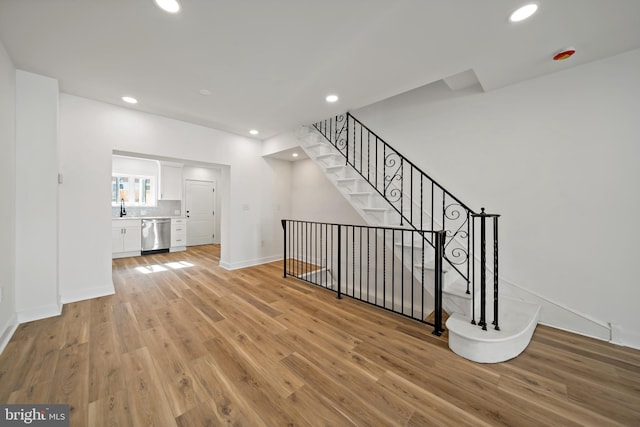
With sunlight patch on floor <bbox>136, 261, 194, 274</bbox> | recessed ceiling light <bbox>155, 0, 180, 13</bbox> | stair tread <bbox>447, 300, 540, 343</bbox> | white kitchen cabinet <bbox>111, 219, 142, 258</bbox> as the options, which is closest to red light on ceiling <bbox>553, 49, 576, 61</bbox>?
stair tread <bbox>447, 300, 540, 343</bbox>

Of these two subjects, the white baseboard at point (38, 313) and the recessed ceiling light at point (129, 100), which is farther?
the recessed ceiling light at point (129, 100)

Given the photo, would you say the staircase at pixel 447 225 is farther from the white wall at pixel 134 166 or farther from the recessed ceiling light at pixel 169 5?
the white wall at pixel 134 166

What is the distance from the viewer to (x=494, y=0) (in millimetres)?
1603

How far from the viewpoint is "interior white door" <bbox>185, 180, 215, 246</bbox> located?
7.33 metres

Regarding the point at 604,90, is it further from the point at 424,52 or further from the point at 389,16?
the point at 389,16

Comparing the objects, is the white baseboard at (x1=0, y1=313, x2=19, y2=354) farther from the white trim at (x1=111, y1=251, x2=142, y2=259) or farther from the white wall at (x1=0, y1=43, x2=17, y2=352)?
the white trim at (x1=111, y1=251, x2=142, y2=259)

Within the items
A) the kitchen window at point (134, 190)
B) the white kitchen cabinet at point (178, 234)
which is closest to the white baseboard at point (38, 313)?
the white kitchen cabinet at point (178, 234)

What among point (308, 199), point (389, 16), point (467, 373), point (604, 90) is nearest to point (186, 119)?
point (308, 199)

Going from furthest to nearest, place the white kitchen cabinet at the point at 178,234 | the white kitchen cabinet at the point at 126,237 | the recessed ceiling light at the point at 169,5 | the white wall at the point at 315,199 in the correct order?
the white kitchen cabinet at the point at 178,234 < the white kitchen cabinet at the point at 126,237 < the white wall at the point at 315,199 < the recessed ceiling light at the point at 169,5

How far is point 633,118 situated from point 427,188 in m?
1.92

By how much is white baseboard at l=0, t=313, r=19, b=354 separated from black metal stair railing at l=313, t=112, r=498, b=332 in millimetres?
4123

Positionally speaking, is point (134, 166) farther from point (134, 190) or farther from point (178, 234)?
point (178, 234)

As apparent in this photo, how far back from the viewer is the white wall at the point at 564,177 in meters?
2.18

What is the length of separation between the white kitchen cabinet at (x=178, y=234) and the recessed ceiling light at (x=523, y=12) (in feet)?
24.9
